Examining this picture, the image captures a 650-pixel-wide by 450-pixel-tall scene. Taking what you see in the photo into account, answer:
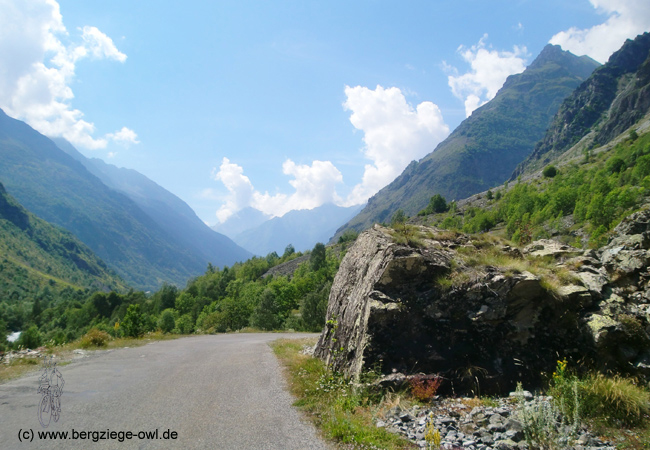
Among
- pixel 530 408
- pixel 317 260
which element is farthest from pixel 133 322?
pixel 317 260

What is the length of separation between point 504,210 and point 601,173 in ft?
95.3

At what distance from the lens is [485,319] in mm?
10320

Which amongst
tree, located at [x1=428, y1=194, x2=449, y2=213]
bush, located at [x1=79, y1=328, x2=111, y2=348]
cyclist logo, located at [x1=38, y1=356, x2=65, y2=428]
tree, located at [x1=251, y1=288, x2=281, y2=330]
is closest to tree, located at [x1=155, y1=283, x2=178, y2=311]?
tree, located at [x1=251, y1=288, x2=281, y2=330]

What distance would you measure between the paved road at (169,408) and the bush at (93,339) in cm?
550

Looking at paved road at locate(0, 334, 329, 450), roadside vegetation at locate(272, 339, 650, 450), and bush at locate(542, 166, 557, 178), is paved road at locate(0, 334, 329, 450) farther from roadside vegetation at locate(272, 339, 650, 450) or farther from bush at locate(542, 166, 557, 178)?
bush at locate(542, 166, 557, 178)

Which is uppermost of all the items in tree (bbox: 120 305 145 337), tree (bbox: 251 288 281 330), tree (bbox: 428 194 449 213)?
tree (bbox: 428 194 449 213)

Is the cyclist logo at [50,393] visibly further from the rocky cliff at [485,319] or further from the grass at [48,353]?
the rocky cliff at [485,319]

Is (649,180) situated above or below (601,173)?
below

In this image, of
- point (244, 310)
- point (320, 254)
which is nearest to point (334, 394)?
point (244, 310)

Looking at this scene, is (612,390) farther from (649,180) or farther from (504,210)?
(504,210)

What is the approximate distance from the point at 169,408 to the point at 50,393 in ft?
11.9

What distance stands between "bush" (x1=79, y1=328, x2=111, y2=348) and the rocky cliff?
1430cm

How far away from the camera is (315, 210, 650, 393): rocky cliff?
973cm

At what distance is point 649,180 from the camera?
66.1 m
